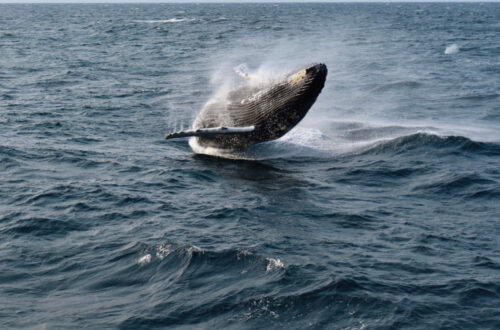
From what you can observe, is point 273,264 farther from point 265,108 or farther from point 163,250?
point 265,108

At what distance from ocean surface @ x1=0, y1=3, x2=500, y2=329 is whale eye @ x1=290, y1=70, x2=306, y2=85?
131 inches

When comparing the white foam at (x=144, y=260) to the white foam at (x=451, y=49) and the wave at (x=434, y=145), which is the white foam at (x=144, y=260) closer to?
the wave at (x=434, y=145)

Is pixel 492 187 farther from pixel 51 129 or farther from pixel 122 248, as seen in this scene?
pixel 51 129

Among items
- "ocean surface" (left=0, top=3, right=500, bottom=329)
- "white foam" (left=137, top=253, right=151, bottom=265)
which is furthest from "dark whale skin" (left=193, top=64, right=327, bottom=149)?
"white foam" (left=137, top=253, right=151, bottom=265)

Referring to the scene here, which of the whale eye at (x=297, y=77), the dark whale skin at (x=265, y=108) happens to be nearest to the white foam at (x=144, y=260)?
the dark whale skin at (x=265, y=108)

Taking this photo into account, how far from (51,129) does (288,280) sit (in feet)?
60.8

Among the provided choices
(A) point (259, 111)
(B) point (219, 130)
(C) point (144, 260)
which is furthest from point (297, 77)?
(C) point (144, 260)

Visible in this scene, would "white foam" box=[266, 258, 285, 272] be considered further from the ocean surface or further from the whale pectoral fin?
the whale pectoral fin

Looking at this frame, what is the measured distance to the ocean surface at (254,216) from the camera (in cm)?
1443

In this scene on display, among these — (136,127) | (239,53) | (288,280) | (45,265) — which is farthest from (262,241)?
(239,53)

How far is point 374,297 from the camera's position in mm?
14680

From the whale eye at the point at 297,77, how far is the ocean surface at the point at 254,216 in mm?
3337

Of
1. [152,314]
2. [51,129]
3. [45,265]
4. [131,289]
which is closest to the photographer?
[152,314]

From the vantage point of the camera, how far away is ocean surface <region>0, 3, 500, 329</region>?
14.4m
